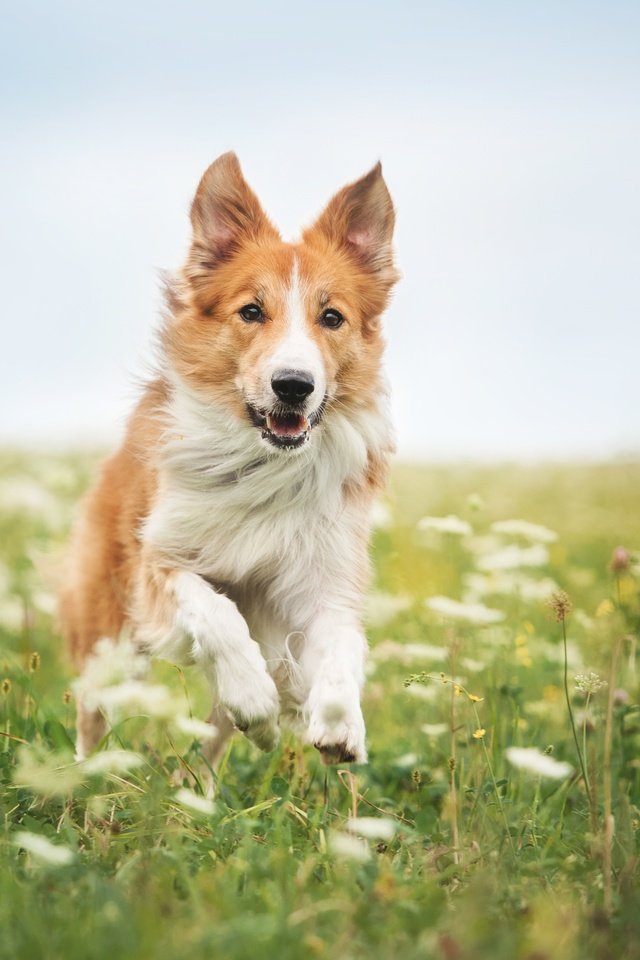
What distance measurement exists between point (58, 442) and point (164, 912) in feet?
50.2

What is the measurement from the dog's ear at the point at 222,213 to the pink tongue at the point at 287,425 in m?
0.93

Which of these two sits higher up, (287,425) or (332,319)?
(332,319)

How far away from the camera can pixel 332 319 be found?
4.57 meters

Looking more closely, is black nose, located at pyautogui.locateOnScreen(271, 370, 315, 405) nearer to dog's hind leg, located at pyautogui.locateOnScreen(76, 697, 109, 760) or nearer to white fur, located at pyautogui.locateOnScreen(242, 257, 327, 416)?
white fur, located at pyautogui.locateOnScreen(242, 257, 327, 416)

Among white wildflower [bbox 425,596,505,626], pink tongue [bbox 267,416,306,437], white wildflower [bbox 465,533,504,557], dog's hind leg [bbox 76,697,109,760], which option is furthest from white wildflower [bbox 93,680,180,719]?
white wildflower [bbox 465,533,504,557]

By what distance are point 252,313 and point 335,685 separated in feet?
5.60

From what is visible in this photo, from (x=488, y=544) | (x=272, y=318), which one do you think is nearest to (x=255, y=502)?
(x=272, y=318)

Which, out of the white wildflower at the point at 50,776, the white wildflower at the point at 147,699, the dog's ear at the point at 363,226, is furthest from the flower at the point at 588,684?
the dog's ear at the point at 363,226

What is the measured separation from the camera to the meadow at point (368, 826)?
235cm

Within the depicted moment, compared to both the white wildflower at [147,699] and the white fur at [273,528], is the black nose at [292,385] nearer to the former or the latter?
the white fur at [273,528]

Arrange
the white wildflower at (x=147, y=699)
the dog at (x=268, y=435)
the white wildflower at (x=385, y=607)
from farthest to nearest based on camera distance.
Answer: the white wildflower at (x=385, y=607)
the dog at (x=268, y=435)
the white wildflower at (x=147, y=699)

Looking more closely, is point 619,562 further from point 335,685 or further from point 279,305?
point 279,305

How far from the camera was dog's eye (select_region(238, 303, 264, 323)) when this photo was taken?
4465mm

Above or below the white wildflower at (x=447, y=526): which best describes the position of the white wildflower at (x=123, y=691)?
below
